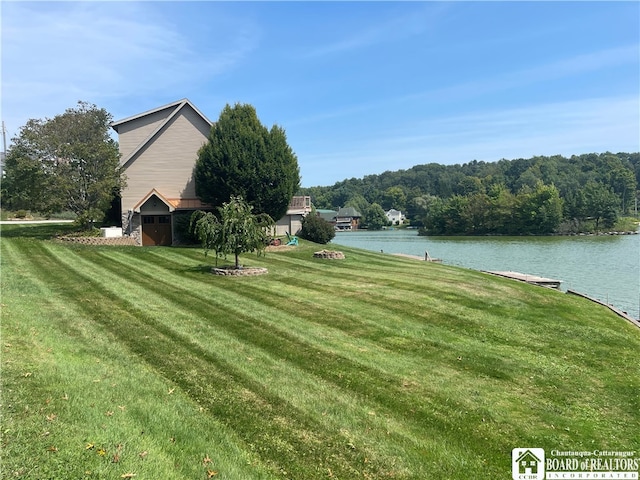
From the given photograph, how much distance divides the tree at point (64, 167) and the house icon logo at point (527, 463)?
95.8 feet

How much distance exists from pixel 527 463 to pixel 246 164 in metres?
27.4

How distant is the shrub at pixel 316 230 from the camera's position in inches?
1400

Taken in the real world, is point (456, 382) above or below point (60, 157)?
below

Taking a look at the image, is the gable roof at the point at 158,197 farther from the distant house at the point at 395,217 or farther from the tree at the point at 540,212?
the distant house at the point at 395,217

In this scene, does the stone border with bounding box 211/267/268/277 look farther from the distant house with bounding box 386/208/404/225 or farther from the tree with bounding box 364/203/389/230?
the distant house with bounding box 386/208/404/225

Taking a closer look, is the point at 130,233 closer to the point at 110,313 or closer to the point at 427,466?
the point at 110,313

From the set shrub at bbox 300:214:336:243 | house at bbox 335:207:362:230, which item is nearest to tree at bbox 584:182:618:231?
shrub at bbox 300:214:336:243

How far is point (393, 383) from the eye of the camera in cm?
767

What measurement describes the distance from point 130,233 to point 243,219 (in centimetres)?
1564

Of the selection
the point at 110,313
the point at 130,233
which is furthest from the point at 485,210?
the point at 110,313

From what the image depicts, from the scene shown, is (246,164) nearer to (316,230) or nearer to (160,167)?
(160,167)

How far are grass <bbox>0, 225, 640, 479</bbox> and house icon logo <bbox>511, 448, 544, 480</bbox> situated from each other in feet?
0.35

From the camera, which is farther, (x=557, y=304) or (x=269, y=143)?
(x=269, y=143)

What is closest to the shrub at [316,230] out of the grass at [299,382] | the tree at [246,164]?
the tree at [246,164]
